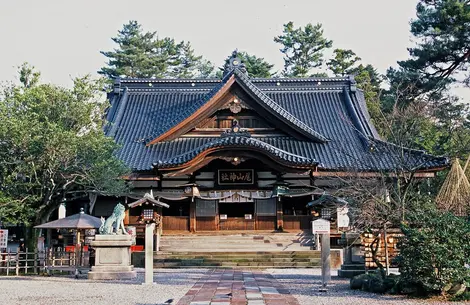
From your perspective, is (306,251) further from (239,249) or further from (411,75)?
(411,75)

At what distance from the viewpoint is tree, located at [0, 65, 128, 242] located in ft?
54.6

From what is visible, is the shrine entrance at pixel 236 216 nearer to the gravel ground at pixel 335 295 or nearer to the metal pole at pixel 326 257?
the gravel ground at pixel 335 295

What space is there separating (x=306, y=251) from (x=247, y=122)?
830 centimetres

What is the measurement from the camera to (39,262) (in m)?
17.5

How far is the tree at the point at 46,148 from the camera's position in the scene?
16656 mm

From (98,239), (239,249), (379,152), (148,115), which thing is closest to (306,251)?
(239,249)

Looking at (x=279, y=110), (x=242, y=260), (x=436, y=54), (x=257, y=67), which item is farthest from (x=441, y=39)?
(x=257, y=67)

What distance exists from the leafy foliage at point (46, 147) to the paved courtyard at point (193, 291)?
285cm

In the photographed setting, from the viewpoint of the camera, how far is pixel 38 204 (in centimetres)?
1784

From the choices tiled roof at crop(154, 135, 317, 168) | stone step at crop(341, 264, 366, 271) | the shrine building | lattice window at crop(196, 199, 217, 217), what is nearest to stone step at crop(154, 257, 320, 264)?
the shrine building

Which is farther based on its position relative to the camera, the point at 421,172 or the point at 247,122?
the point at 247,122

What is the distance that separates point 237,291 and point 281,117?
14.6 m

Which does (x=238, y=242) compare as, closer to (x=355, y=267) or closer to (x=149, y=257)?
(x=355, y=267)

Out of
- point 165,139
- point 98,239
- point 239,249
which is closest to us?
point 98,239
